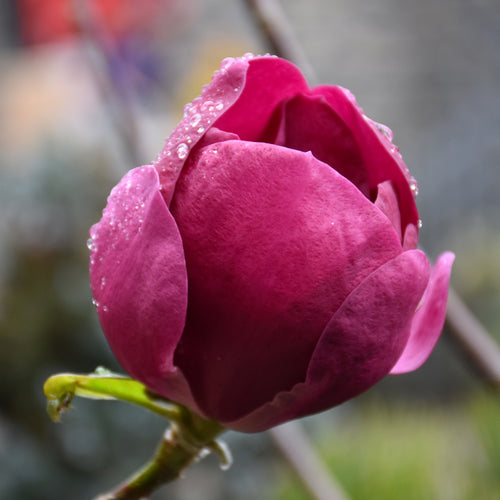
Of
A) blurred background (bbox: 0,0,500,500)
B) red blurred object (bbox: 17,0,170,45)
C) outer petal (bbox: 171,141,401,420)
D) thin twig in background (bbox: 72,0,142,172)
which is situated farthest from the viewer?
red blurred object (bbox: 17,0,170,45)

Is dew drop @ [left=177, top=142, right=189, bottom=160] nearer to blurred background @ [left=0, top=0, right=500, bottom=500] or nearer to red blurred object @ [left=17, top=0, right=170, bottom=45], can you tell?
blurred background @ [left=0, top=0, right=500, bottom=500]

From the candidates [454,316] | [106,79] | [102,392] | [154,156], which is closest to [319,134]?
[102,392]

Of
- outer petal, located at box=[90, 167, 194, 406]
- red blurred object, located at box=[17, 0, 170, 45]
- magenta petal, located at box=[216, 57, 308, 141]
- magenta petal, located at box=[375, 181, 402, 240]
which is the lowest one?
magenta petal, located at box=[375, 181, 402, 240]

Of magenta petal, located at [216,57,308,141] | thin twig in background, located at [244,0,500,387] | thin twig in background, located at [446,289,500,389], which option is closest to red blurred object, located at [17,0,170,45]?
thin twig in background, located at [244,0,500,387]

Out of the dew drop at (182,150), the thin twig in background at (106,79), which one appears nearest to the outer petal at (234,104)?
the dew drop at (182,150)

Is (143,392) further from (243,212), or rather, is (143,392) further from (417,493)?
(417,493)

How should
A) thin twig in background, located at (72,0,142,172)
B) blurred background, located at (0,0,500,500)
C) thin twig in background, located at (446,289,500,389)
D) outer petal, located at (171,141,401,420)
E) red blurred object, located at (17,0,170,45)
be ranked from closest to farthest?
1. outer petal, located at (171,141,401,420)
2. thin twig in background, located at (446,289,500,389)
3. thin twig in background, located at (72,0,142,172)
4. blurred background, located at (0,0,500,500)
5. red blurred object, located at (17,0,170,45)
